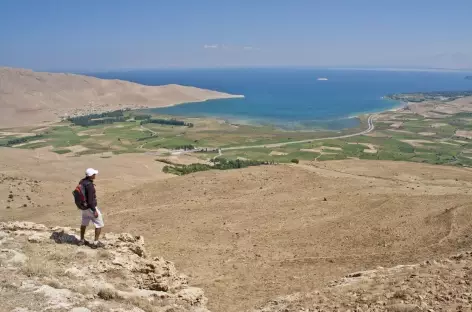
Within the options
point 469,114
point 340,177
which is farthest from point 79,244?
point 469,114

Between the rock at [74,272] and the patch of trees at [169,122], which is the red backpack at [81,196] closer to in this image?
the rock at [74,272]

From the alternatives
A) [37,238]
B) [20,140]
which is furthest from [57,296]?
[20,140]

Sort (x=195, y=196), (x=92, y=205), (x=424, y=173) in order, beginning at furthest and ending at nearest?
(x=424, y=173) < (x=195, y=196) < (x=92, y=205)

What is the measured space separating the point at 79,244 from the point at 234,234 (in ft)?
21.0

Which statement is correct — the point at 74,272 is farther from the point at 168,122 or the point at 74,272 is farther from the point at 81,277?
the point at 168,122

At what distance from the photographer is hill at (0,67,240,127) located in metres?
126

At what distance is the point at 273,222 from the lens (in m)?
17.4

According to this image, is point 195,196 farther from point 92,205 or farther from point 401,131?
point 401,131

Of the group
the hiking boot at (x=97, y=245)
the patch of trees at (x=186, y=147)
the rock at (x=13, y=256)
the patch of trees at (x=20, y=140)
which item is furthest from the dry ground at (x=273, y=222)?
the patch of trees at (x=20, y=140)

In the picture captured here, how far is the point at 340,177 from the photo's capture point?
26.0m

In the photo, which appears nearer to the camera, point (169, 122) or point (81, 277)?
point (81, 277)

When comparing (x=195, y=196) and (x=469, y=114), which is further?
(x=469, y=114)

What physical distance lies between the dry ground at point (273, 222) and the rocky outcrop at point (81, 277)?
157cm

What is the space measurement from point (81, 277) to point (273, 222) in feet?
31.4
